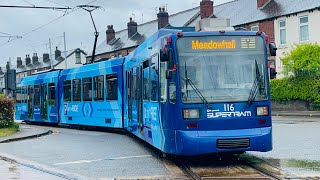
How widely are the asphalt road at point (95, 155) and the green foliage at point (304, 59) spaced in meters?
18.9

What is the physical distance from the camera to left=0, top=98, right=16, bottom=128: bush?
79.9ft

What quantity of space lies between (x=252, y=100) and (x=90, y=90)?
13.4 meters

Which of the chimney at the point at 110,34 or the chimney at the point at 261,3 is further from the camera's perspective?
the chimney at the point at 110,34

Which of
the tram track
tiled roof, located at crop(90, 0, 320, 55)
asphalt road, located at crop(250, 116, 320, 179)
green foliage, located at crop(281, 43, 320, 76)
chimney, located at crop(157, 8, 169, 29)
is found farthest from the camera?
chimney, located at crop(157, 8, 169, 29)

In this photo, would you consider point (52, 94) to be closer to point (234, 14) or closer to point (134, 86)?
point (134, 86)

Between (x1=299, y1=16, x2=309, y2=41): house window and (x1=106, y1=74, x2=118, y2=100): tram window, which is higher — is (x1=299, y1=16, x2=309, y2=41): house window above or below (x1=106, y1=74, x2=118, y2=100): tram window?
above

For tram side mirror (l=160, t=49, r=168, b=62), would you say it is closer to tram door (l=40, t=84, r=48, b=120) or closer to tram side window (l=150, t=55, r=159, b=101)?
tram side window (l=150, t=55, r=159, b=101)

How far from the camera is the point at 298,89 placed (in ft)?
125

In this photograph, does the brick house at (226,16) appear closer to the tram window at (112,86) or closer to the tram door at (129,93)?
the tram window at (112,86)

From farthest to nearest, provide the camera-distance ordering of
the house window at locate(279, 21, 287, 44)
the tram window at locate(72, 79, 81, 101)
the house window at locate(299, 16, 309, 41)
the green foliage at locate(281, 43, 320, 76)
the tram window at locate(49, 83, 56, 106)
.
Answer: the house window at locate(279, 21, 287, 44) < the house window at locate(299, 16, 309, 41) < the green foliage at locate(281, 43, 320, 76) < the tram window at locate(49, 83, 56, 106) < the tram window at locate(72, 79, 81, 101)

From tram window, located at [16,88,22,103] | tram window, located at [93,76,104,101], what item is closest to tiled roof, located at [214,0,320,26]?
tram window, located at [16,88,22,103]

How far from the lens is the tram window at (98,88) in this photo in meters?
23.3

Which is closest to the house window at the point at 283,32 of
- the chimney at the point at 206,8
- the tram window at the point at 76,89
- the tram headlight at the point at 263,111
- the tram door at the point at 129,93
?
the chimney at the point at 206,8

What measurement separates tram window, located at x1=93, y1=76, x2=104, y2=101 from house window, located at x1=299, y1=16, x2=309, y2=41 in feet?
70.6
